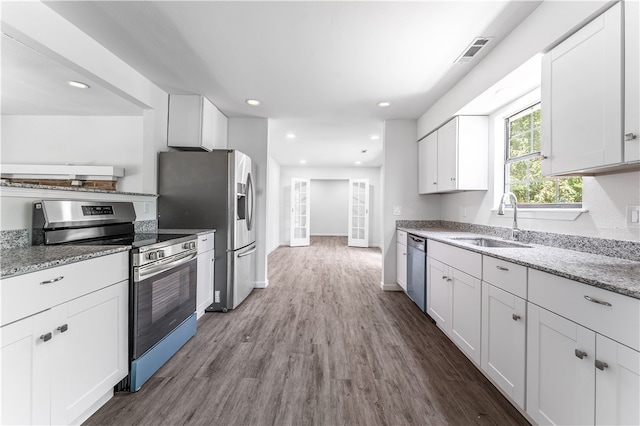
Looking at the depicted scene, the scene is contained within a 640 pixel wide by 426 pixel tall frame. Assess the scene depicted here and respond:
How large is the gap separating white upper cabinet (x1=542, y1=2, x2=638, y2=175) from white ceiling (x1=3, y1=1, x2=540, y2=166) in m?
0.48

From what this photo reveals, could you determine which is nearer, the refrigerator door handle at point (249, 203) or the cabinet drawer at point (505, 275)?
the cabinet drawer at point (505, 275)

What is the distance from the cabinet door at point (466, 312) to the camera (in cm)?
182

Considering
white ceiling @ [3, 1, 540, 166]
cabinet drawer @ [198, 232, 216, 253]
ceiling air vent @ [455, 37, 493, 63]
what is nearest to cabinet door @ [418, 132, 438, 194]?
white ceiling @ [3, 1, 540, 166]

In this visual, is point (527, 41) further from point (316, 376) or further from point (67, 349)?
point (67, 349)

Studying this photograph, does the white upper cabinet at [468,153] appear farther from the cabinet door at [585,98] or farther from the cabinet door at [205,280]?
the cabinet door at [205,280]

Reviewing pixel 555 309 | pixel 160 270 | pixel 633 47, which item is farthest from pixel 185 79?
pixel 555 309

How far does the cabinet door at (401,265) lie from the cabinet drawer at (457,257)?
0.75 meters

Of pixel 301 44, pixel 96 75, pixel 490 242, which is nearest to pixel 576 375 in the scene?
pixel 490 242

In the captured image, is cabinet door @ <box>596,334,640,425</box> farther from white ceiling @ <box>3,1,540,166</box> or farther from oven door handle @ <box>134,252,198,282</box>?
oven door handle @ <box>134,252,198,282</box>

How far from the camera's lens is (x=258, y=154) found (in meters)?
3.77

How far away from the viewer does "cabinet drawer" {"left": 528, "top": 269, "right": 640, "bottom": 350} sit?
35.4 inches

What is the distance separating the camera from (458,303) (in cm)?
209

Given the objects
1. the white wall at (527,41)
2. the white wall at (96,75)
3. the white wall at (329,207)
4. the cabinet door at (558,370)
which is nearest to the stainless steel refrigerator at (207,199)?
the white wall at (96,75)

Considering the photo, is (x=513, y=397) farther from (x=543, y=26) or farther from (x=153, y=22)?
(x=153, y=22)
